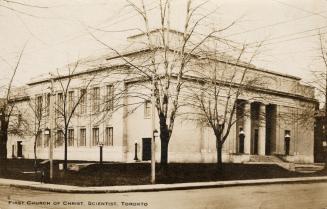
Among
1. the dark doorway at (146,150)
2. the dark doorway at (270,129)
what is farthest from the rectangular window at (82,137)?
the dark doorway at (270,129)

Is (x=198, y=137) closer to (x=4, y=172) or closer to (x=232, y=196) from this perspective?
(x=4, y=172)

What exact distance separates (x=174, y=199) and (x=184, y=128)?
1697 centimetres

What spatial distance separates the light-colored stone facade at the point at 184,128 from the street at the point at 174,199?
12.7 m

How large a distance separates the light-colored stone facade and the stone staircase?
2.01ft

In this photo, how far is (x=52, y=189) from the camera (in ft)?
56.4

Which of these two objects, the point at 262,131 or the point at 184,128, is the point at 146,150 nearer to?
the point at 184,128

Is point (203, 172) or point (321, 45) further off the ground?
point (321, 45)

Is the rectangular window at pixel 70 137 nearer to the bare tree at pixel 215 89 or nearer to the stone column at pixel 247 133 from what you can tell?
the bare tree at pixel 215 89

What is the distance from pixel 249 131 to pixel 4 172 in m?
19.3

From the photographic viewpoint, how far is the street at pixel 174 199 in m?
11.5

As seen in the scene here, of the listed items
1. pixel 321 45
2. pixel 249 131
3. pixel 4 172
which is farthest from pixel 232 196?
pixel 249 131

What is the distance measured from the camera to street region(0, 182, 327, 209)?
37.7ft

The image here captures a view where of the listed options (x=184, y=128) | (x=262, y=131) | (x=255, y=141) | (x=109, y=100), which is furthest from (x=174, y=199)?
(x=262, y=131)

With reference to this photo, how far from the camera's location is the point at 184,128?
104ft
